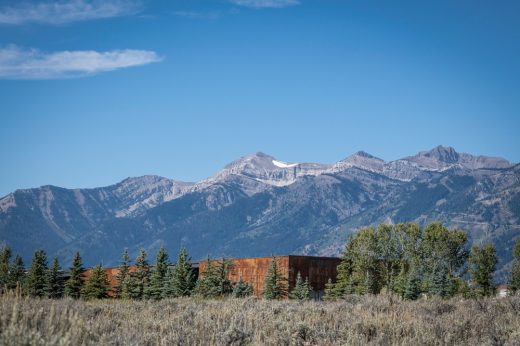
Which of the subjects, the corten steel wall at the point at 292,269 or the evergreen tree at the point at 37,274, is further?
the evergreen tree at the point at 37,274

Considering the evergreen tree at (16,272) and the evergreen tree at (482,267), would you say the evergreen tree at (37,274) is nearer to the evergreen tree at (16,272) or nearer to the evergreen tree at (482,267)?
the evergreen tree at (16,272)

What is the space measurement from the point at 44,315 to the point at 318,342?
602 cm

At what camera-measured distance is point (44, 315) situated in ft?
39.5

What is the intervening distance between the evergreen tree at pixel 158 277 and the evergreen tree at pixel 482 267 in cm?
5401

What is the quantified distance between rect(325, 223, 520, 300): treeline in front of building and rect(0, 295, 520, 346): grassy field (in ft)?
168

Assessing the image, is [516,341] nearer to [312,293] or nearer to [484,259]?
[312,293]

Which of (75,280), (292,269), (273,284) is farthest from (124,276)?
(292,269)

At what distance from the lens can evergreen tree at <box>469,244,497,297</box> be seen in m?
93.3

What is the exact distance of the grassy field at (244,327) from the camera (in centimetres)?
1034

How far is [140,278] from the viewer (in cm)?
6512

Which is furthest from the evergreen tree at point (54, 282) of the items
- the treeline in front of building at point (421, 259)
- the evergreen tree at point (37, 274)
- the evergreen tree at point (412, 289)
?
the evergreen tree at point (412, 289)

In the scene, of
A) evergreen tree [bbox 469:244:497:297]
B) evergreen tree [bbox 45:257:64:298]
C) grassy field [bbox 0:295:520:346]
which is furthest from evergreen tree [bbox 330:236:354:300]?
grassy field [bbox 0:295:520:346]

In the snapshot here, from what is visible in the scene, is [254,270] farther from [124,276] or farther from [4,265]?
[4,265]

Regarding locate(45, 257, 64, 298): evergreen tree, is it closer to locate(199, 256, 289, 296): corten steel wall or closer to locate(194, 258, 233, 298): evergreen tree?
locate(199, 256, 289, 296): corten steel wall
